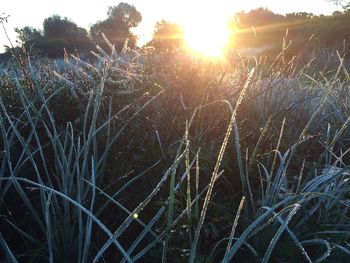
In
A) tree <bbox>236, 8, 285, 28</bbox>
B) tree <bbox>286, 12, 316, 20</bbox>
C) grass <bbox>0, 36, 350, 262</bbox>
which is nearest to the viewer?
grass <bbox>0, 36, 350, 262</bbox>

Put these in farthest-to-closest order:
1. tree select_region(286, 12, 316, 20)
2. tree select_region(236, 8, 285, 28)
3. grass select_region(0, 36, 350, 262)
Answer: tree select_region(236, 8, 285, 28) → tree select_region(286, 12, 316, 20) → grass select_region(0, 36, 350, 262)

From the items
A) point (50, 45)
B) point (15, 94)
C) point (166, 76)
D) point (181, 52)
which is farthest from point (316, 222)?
point (50, 45)

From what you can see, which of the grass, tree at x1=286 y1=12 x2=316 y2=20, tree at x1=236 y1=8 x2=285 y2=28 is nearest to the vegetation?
the grass

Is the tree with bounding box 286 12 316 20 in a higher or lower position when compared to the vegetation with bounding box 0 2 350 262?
lower

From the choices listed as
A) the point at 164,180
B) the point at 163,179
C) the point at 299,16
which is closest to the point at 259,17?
the point at 299,16

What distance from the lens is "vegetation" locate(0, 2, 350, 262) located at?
1433mm

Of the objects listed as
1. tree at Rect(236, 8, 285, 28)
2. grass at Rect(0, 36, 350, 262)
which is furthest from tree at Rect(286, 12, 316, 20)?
grass at Rect(0, 36, 350, 262)

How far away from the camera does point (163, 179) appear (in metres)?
1.16

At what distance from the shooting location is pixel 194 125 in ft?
7.72

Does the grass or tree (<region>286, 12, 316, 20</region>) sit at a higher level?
the grass

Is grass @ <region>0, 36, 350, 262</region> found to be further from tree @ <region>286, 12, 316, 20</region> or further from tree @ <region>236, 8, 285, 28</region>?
tree @ <region>236, 8, 285, 28</region>

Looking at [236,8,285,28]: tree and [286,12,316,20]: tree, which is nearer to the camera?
[286,12,316,20]: tree

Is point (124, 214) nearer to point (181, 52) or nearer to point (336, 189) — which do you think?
point (336, 189)

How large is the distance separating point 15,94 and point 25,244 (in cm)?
112
